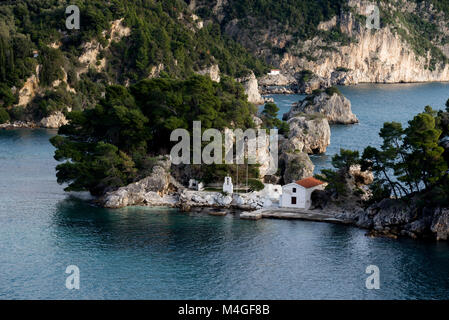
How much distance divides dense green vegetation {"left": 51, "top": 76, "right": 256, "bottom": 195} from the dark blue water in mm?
14561

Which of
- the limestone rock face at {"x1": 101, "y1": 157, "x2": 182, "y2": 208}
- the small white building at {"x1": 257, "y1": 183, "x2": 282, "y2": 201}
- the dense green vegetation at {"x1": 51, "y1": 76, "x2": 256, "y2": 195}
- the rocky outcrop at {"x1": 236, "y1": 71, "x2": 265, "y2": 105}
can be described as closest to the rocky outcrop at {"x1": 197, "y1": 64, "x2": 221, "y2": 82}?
the rocky outcrop at {"x1": 236, "y1": 71, "x2": 265, "y2": 105}

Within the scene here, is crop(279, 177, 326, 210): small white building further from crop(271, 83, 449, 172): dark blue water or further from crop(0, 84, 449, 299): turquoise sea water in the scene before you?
crop(271, 83, 449, 172): dark blue water

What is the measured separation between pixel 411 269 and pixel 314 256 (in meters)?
6.08

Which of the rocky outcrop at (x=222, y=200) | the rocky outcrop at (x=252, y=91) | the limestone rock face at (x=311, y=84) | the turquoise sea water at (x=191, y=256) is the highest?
the limestone rock face at (x=311, y=84)

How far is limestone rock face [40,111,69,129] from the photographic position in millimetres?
98812

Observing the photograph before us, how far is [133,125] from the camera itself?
59.3 metres

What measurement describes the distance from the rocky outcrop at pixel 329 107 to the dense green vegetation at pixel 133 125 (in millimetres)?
36167

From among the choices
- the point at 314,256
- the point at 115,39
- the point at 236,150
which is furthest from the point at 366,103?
the point at 314,256

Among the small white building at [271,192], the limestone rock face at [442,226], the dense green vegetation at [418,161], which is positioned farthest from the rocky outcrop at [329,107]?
the limestone rock face at [442,226]

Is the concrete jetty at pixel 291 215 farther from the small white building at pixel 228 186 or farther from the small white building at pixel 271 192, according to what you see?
the small white building at pixel 228 186

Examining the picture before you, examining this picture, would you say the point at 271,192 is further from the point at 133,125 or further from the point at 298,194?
the point at 133,125

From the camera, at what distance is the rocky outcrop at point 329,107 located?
9988 cm

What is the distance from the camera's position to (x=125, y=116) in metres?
59.5
